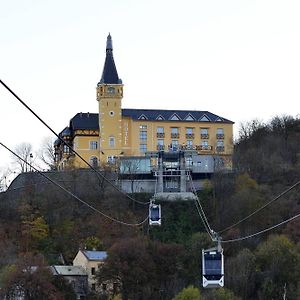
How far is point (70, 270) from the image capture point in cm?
5925

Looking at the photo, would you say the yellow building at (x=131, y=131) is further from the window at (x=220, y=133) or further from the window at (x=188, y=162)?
the window at (x=188, y=162)

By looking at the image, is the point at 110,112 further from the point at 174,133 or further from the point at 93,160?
the point at 174,133

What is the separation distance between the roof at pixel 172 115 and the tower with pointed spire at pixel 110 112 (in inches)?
50.1

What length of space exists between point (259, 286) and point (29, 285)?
1226cm

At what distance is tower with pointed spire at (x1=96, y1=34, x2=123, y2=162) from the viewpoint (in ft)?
244

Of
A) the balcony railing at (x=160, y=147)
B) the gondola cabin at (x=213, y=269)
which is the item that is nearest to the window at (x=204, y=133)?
the balcony railing at (x=160, y=147)

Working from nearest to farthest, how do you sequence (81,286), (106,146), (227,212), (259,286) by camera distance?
1. (259,286)
2. (81,286)
3. (227,212)
4. (106,146)

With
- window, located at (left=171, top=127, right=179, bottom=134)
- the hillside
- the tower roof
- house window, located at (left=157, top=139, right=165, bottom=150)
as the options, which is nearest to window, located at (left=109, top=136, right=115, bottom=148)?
house window, located at (left=157, top=139, right=165, bottom=150)

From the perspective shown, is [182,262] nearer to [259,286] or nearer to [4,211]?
[259,286]

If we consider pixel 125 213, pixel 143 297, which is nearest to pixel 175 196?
pixel 125 213

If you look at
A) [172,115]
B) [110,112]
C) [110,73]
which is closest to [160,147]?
[172,115]

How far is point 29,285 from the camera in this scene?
2142 inches

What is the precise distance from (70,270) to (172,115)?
865 inches

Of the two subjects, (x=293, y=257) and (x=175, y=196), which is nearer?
(x=293, y=257)
